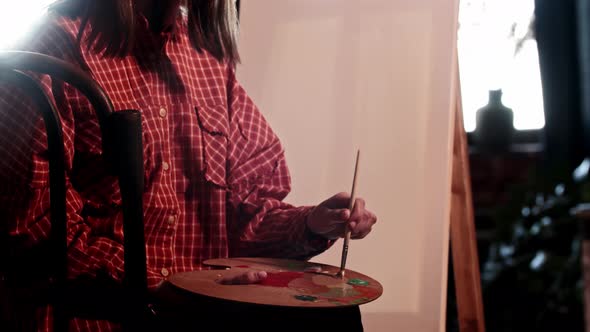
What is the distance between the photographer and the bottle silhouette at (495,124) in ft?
10.2

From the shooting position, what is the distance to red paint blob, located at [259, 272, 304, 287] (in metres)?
0.91

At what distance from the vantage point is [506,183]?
3162 millimetres

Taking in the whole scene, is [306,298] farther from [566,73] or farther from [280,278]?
[566,73]

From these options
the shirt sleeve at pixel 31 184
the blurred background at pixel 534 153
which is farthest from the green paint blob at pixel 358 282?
the blurred background at pixel 534 153

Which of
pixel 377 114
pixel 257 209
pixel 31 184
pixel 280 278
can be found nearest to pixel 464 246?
pixel 377 114

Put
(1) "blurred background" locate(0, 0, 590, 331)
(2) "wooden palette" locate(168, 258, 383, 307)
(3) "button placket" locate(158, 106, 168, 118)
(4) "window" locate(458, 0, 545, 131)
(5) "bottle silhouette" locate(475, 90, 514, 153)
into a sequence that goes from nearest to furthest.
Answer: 1. (2) "wooden palette" locate(168, 258, 383, 307)
2. (3) "button placket" locate(158, 106, 168, 118)
3. (1) "blurred background" locate(0, 0, 590, 331)
4. (4) "window" locate(458, 0, 545, 131)
5. (5) "bottle silhouette" locate(475, 90, 514, 153)

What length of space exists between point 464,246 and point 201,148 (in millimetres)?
607

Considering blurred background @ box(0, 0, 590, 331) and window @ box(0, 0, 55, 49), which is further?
blurred background @ box(0, 0, 590, 331)

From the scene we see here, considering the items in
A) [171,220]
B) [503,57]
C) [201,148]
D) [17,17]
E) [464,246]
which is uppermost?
[503,57]

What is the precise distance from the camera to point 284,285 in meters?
0.91

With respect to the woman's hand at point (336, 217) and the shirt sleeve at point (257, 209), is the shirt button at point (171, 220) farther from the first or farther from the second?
A: the woman's hand at point (336, 217)

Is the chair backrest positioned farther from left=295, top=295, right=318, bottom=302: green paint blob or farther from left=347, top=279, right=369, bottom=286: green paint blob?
left=347, top=279, right=369, bottom=286: green paint blob

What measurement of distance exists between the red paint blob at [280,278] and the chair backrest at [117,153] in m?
0.20

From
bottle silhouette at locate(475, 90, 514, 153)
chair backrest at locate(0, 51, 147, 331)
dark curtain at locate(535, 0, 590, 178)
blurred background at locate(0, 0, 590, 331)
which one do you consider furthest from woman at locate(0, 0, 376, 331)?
bottle silhouette at locate(475, 90, 514, 153)
